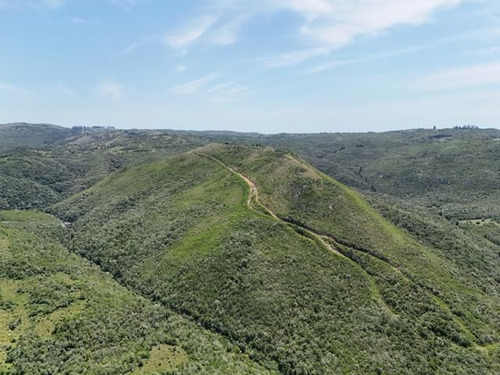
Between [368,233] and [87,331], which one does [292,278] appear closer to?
[368,233]

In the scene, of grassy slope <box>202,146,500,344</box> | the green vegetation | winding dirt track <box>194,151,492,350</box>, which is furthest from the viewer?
grassy slope <box>202,146,500,344</box>

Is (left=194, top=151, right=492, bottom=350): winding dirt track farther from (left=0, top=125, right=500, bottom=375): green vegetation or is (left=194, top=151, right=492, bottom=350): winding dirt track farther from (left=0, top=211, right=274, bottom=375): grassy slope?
(left=0, top=211, right=274, bottom=375): grassy slope

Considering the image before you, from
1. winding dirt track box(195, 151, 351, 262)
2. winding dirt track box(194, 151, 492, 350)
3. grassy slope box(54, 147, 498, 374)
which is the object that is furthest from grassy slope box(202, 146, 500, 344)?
winding dirt track box(195, 151, 351, 262)

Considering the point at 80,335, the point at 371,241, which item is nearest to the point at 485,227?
the point at 371,241

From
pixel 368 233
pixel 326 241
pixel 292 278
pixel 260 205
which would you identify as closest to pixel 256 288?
pixel 292 278

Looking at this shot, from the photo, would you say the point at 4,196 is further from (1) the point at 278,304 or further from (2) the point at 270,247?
(1) the point at 278,304
